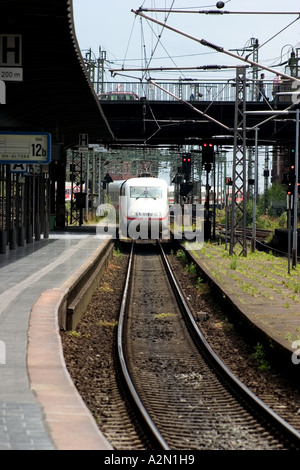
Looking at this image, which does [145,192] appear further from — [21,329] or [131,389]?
[131,389]

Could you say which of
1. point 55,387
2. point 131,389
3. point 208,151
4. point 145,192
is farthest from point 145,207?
point 55,387

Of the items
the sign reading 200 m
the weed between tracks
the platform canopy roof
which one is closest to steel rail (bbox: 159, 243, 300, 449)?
the weed between tracks

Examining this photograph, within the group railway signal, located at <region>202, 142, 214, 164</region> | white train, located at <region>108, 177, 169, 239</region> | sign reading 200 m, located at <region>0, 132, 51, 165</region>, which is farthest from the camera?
white train, located at <region>108, 177, 169, 239</region>

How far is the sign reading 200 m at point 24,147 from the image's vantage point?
1950 centimetres

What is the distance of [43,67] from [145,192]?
2009 cm

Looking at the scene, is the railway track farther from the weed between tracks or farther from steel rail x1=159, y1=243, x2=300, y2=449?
the weed between tracks

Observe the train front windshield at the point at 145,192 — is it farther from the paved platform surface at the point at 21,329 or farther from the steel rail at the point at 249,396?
the steel rail at the point at 249,396

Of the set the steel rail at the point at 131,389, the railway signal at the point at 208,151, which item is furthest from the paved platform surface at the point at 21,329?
the railway signal at the point at 208,151

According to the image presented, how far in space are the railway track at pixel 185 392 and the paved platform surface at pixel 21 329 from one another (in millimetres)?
1148

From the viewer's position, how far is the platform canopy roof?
39.3 feet

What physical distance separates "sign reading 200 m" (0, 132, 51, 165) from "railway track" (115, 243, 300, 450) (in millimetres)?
4966

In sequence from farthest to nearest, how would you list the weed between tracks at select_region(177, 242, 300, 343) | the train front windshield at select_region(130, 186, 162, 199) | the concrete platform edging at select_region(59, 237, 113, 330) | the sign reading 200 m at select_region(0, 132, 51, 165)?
the train front windshield at select_region(130, 186, 162, 199) < the sign reading 200 m at select_region(0, 132, 51, 165) < the weed between tracks at select_region(177, 242, 300, 343) < the concrete platform edging at select_region(59, 237, 113, 330)

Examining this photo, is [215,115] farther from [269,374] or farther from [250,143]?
[269,374]

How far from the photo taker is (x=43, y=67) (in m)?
16.0
